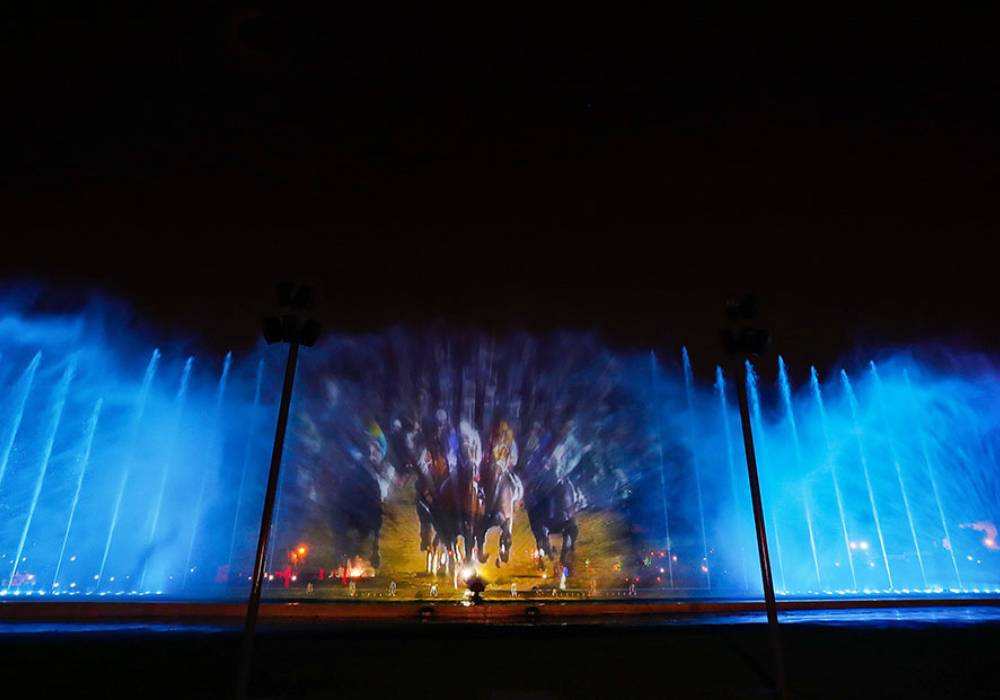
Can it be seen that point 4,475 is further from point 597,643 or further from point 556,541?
point 597,643

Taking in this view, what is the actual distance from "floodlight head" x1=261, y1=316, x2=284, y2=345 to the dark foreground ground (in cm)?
559

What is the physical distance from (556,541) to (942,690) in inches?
1370

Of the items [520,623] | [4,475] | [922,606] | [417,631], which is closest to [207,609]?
[417,631]

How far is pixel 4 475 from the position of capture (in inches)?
2125

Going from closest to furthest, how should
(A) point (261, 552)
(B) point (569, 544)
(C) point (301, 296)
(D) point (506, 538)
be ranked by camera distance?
(A) point (261, 552) → (C) point (301, 296) → (D) point (506, 538) → (B) point (569, 544)

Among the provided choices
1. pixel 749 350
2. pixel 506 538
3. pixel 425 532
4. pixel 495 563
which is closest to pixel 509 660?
pixel 749 350

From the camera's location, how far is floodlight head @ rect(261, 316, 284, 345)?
9.34m

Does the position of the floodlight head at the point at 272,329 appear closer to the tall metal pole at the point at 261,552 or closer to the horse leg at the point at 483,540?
the tall metal pole at the point at 261,552

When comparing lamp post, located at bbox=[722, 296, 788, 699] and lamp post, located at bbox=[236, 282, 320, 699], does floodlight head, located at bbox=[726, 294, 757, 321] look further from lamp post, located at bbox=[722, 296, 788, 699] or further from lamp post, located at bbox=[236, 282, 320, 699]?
lamp post, located at bbox=[236, 282, 320, 699]

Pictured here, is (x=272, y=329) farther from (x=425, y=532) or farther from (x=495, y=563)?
(x=495, y=563)

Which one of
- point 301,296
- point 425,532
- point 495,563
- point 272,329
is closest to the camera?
point 272,329

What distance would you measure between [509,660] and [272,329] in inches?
306

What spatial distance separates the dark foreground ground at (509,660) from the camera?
8797mm

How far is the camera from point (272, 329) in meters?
9.41
